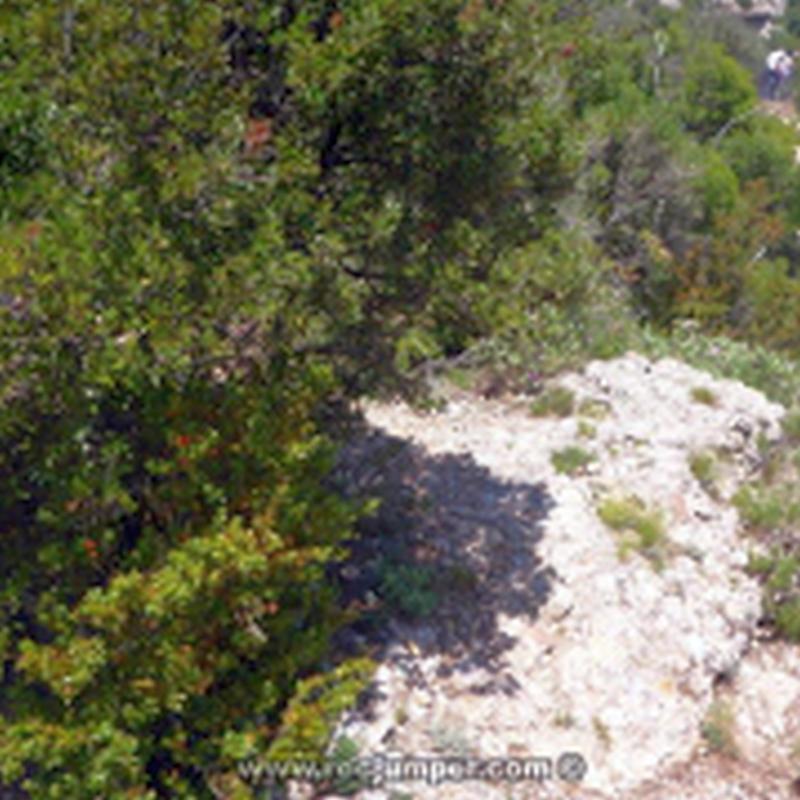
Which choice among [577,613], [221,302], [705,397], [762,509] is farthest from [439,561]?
[705,397]

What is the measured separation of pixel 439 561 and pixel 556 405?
112 inches

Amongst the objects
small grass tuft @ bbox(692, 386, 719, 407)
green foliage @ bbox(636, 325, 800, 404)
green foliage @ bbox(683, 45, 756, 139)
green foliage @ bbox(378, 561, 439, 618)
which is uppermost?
green foliage @ bbox(683, 45, 756, 139)

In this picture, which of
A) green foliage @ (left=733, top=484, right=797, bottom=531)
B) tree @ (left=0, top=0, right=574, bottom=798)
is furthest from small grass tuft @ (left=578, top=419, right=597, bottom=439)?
tree @ (left=0, top=0, right=574, bottom=798)

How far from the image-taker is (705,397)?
1059 centimetres

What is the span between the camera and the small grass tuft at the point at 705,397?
34.7 ft

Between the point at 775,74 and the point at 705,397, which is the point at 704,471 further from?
the point at 775,74

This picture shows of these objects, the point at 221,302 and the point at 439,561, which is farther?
the point at 439,561

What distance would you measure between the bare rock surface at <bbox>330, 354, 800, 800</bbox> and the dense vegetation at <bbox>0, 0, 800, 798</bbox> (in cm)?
89

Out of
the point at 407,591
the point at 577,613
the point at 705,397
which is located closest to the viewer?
the point at 407,591

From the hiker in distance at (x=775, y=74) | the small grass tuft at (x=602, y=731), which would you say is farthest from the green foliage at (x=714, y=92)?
the small grass tuft at (x=602, y=731)

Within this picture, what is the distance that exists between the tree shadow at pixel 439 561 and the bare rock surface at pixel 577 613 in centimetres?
2

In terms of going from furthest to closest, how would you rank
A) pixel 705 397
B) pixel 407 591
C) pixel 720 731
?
pixel 705 397 → pixel 407 591 → pixel 720 731

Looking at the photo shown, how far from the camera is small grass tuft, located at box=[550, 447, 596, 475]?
9.12 metres

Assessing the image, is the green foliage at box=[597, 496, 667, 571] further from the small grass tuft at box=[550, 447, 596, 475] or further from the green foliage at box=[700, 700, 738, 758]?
the green foliage at box=[700, 700, 738, 758]
